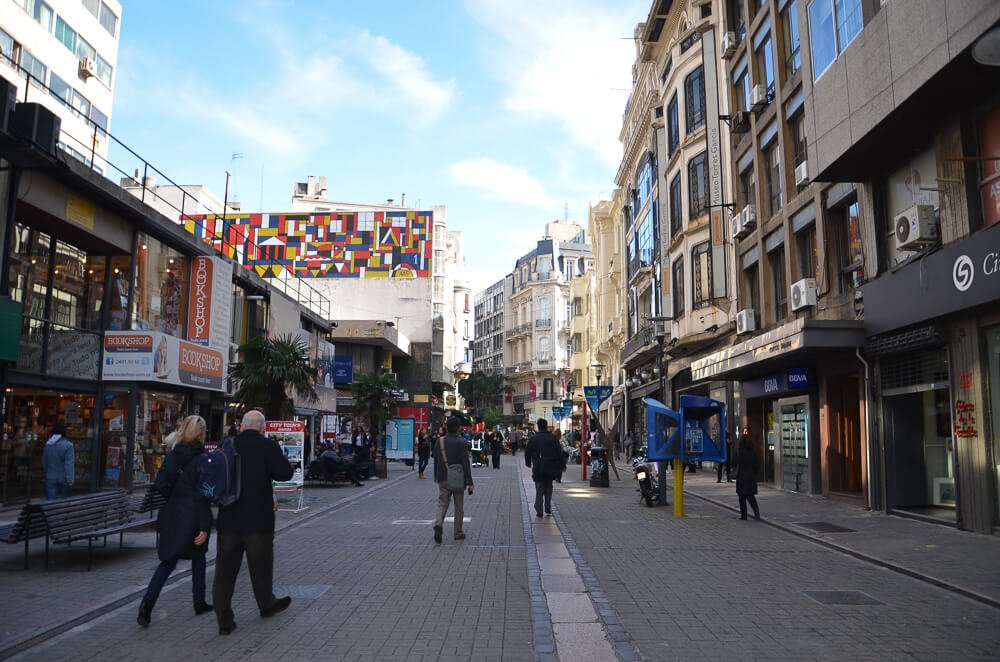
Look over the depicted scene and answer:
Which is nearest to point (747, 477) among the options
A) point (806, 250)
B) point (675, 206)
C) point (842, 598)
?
point (842, 598)

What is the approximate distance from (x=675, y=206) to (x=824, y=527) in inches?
780

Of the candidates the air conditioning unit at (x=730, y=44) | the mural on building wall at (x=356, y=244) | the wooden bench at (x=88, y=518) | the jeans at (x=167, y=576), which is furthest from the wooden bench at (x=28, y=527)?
the mural on building wall at (x=356, y=244)

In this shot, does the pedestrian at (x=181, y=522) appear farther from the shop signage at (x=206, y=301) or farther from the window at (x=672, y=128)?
the window at (x=672, y=128)

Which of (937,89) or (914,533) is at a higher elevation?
(937,89)

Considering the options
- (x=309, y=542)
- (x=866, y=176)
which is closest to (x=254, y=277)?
(x=309, y=542)

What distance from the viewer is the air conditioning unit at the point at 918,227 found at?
13148mm

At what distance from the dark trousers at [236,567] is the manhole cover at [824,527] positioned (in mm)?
9704

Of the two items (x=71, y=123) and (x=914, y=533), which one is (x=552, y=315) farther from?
(x=914, y=533)

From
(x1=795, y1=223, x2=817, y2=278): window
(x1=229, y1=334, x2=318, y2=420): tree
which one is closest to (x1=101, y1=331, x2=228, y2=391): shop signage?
(x1=229, y1=334, x2=318, y2=420): tree

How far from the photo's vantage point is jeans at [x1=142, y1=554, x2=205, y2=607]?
6516 millimetres

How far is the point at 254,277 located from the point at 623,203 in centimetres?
2590

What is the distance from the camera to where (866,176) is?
15.7 metres

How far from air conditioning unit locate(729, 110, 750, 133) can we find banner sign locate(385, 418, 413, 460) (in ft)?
64.5

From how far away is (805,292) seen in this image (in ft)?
61.1
